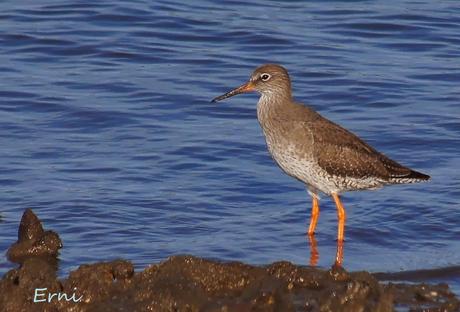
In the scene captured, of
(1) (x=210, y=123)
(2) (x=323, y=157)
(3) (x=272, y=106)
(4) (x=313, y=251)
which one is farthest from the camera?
(1) (x=210, y=123)

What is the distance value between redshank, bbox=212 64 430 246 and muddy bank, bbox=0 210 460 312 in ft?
9.05

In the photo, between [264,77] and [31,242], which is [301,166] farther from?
[31,242]

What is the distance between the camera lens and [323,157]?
11633 millimetres

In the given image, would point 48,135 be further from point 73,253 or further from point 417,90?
point 417,90

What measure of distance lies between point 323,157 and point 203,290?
Result: 342 cm

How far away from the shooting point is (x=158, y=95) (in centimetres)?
1638

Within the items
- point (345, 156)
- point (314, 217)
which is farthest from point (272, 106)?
point (314, 217)

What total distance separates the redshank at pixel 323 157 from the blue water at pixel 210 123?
519 mm

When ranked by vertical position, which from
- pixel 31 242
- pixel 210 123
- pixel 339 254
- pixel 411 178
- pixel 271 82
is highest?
pixel 271 82

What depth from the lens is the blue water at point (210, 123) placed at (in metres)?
11.7

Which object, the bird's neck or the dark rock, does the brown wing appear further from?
the dark rock

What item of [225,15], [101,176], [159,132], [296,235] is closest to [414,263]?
[296,235]

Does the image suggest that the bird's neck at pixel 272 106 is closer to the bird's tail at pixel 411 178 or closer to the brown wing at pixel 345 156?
the brown wing at pixel 345 156

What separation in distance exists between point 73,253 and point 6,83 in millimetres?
6266
